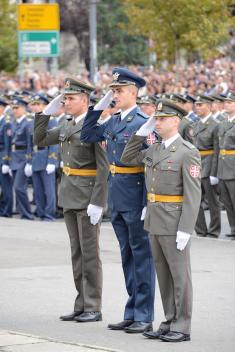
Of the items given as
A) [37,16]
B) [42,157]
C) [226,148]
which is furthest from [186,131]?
[37,16]

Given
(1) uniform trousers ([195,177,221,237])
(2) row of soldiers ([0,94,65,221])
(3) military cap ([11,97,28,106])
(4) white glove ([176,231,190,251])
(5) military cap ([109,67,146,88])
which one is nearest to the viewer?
(4) white glove ([176,231,190,251])

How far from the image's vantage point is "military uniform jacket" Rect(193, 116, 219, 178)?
59.1 feet

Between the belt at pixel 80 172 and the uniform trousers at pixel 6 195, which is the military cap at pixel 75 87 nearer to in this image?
the belt at pixel 80 172

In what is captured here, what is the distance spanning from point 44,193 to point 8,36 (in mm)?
27324

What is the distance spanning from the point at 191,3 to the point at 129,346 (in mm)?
24912

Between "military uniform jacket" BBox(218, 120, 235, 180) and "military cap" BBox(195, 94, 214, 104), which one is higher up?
"military cap" BBox(195, 94, 214, 104)

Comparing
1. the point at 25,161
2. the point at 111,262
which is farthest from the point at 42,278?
the point at 25,161

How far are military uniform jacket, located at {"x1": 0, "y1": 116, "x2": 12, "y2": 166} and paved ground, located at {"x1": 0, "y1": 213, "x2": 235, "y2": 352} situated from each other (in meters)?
3.28

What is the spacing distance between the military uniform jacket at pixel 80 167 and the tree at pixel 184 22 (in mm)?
22753

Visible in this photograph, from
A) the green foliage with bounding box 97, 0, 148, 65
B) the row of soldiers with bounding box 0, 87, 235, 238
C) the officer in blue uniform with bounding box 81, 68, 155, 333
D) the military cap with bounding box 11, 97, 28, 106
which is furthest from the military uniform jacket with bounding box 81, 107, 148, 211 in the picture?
the green foliage with bounding box 97, 0, 148, 65

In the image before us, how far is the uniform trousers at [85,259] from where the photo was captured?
419 inches

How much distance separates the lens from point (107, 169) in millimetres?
10531

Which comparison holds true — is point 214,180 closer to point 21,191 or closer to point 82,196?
point 21,191

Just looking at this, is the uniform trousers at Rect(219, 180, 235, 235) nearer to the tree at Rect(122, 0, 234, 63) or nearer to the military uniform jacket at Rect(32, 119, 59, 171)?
the military uniform jacket at Rect(32, 119, 59, 171)
